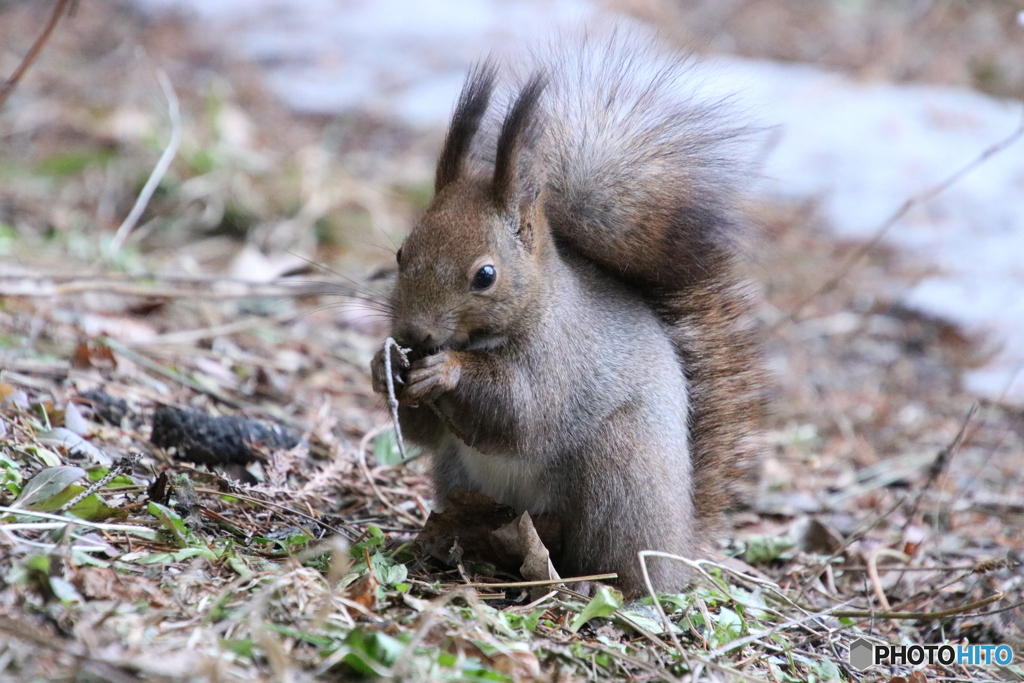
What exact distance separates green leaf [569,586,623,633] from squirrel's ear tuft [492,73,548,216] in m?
0.98

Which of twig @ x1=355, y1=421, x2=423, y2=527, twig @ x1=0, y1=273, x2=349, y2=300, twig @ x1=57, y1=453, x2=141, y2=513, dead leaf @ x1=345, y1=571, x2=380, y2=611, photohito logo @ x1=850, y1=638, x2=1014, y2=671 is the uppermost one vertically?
twig @ x1=0, y1=273, x2=349, y2=300

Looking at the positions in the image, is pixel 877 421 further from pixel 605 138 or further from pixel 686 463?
pixel 605 138

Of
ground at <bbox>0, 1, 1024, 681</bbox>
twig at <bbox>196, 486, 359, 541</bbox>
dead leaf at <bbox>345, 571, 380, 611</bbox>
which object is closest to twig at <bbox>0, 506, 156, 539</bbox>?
ground at <bbox>0, 1, 1024, 681</bbox>

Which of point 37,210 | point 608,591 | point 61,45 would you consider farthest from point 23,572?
point 61,45

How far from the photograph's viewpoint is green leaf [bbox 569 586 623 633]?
233 centimetres

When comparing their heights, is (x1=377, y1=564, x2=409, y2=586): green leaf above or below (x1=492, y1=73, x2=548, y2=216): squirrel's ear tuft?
below

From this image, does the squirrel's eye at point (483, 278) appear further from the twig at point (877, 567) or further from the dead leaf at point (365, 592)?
the twig at point (877, 567)

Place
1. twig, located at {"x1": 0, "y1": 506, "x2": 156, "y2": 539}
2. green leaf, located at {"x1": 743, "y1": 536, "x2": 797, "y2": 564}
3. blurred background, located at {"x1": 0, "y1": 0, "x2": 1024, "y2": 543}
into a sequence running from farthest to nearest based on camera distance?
blurred background, located at {"x1": 0, "y1": 0, "x2": 1024, "y2": 543} → green leaf, located at {"x1": 743, "y1": 536, "x2": 797, "y2": 564} → twig, located at {"x1": 0, "y1": 506, "x2": 156, "y2": 539}

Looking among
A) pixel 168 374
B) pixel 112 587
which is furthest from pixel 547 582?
pixel 168 374

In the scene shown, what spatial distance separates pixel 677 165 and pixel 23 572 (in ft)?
6.06

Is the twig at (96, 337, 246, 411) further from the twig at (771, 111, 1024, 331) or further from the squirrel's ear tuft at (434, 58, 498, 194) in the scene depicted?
the twig at (771, 111, 1024, 331)

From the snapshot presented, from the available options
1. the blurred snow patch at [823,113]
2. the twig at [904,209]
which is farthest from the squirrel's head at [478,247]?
the blurred snow patch at [823,113]

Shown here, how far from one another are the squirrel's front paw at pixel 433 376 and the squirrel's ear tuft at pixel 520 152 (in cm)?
42

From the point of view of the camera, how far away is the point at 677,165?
271cm
